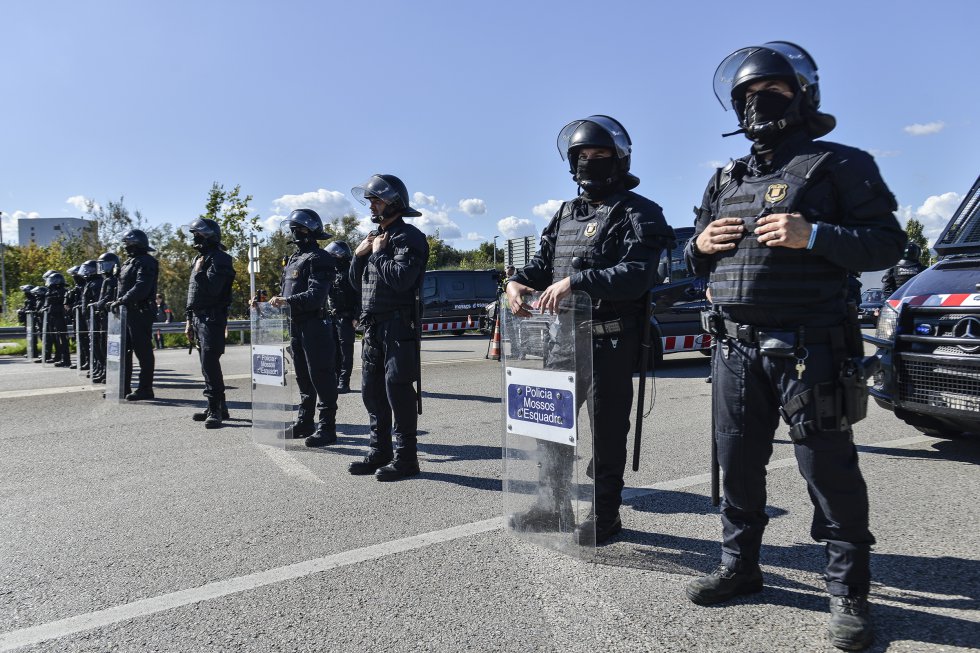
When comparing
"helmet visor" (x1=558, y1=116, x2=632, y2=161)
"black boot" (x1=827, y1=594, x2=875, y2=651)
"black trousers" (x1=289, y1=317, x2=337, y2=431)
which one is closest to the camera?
"black boot" (x1=827, y1=594, x2=875, y2=651)

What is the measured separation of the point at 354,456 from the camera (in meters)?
5.73

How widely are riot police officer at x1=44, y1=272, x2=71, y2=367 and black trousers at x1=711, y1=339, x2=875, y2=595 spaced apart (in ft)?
46.8

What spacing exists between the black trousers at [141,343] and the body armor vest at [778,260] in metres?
7.98

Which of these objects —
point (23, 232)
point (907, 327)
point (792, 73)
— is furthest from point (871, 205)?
point (23, 232)

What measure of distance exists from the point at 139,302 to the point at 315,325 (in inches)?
143

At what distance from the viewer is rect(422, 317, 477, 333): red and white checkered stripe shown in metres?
21.8

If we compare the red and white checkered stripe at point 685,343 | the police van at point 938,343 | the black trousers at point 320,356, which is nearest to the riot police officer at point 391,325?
the black trousers at point 320,356

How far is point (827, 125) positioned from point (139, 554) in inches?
149

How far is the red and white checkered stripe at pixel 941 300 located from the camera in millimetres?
4504

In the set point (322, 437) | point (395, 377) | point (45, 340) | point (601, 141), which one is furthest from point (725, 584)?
point (45, 340)

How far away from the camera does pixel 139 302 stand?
8.60m

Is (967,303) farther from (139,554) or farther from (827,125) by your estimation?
(139,554)

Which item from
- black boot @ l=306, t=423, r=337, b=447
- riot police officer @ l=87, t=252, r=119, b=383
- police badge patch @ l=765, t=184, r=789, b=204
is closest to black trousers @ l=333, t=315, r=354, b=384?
black boot @ l=306, t=423, r=337, b=447

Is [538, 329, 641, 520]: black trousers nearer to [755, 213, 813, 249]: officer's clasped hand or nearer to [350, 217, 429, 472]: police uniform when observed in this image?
[755, 213, 813, 249]: officer's clasped hand
